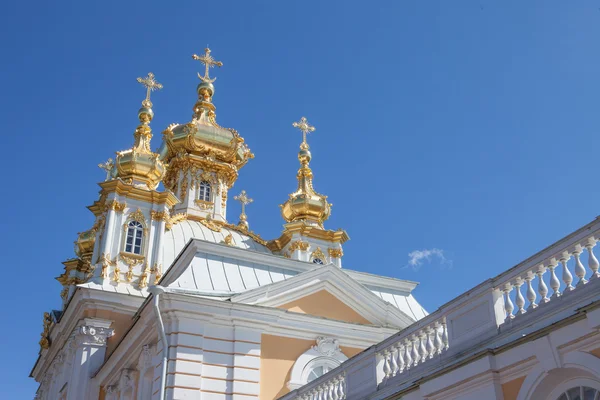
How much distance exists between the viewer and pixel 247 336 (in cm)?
1349

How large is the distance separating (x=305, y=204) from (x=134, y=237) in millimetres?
8184

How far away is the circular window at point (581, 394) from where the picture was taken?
613 centimetres

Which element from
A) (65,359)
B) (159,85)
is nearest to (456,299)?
(65,359)

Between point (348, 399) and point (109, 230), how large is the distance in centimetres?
1571

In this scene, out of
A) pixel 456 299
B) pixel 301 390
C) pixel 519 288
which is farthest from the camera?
pixel 301 390

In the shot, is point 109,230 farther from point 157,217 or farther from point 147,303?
point 147,303

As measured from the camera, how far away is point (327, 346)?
47.1 ft

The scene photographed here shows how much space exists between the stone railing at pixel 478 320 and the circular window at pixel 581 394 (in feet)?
2.29

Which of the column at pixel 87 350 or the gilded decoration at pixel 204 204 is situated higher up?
the gilded decoration at pixel 204 204

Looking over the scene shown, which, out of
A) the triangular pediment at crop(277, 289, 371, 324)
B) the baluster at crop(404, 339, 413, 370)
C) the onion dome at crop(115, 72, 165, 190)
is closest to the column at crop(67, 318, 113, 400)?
the onion dome at crop(115, 72, 165, 190)

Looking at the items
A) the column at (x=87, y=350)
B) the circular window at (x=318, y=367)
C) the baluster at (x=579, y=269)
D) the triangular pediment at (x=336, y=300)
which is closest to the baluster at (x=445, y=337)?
the baluster at (x=579, y=269)

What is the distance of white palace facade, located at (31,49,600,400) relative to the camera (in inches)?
268

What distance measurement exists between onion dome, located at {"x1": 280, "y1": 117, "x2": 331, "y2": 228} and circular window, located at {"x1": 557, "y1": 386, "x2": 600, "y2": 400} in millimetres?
23122

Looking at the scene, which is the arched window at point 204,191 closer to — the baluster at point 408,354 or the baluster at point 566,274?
the baluster at point 408,354
